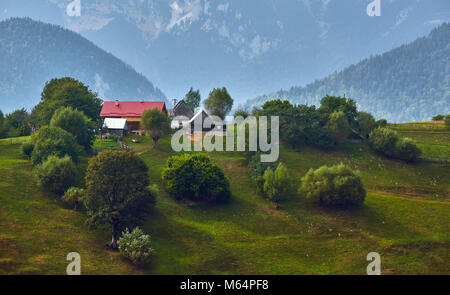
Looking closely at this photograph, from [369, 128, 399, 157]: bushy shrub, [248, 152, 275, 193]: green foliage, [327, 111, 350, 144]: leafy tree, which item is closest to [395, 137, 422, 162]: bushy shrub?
[369, 128, 399, 157]: bushy shrub

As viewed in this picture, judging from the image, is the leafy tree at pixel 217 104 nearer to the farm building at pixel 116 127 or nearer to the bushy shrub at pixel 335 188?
the farm building at pixel 116 127

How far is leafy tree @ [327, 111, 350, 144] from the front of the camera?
97.2 m

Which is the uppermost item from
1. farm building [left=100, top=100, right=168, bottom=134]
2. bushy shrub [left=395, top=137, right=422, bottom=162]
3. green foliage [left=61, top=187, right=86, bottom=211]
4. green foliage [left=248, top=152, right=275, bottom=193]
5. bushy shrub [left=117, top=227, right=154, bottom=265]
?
farm building [left=100, top=100, right=168, bottom=134]

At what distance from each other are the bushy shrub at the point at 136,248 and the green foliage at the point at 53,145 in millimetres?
25584

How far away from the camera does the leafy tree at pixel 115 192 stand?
5006cm

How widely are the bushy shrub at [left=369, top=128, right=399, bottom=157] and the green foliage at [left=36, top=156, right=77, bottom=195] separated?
2784 inches

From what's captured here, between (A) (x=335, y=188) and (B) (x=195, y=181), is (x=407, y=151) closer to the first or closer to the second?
(A) (x=335, y=188)

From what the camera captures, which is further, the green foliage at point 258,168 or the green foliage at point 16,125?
the green foliage at point 16,125

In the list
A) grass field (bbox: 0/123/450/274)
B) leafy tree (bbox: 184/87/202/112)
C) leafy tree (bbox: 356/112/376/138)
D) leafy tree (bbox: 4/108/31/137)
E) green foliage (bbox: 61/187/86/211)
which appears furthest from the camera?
leafy tree (bbox: 184/87/202/112)

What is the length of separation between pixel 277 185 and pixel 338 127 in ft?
123

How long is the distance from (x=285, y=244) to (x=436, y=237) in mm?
22738

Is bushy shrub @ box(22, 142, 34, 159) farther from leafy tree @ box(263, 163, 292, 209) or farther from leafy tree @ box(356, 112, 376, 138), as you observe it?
leafy tree @ box(356, 112, 376, 138)

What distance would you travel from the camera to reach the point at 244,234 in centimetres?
5712

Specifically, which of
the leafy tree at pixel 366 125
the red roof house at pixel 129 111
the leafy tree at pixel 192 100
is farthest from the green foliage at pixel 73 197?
the leafy tree at pixel 192 100
